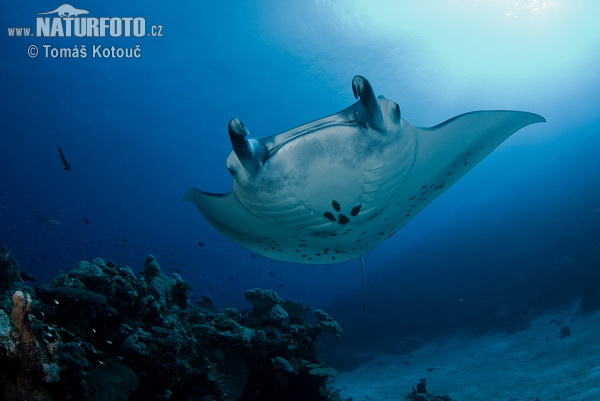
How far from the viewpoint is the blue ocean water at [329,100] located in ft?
59.8

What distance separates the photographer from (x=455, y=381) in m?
10.4

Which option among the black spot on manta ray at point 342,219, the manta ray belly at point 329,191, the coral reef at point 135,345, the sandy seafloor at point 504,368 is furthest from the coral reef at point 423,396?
the black spot on manta ray at point 342,219

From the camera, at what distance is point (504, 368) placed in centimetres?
1033

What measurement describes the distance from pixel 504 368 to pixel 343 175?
1173 centimetres

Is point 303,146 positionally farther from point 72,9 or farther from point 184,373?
point 72,9

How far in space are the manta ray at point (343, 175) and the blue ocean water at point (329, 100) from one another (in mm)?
9195

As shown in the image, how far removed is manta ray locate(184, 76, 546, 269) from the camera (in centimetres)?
220

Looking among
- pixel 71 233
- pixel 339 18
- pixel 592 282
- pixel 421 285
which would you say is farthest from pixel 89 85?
pixel 71 233

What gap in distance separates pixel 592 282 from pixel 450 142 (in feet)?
52.9

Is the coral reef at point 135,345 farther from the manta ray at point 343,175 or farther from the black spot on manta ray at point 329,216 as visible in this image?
the black spot on manta ray at point 329,216

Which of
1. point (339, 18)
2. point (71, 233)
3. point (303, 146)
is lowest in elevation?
point (303, 146)

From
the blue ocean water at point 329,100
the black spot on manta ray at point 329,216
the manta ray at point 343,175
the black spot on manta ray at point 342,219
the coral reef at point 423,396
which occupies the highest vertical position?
the blue ocean water at point 329,100

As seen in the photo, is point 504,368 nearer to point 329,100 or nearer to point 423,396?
point 423,396

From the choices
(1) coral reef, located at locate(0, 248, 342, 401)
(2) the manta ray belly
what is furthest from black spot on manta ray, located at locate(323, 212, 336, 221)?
(1) coral reef, located at locate(0, 248, 342, 401)
